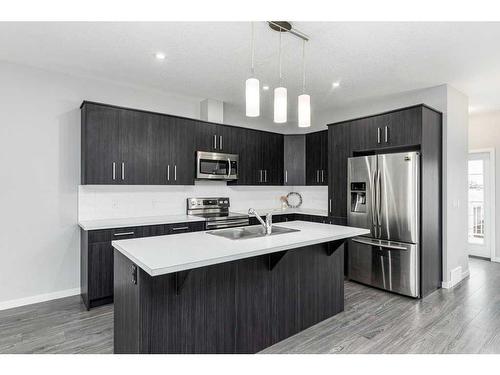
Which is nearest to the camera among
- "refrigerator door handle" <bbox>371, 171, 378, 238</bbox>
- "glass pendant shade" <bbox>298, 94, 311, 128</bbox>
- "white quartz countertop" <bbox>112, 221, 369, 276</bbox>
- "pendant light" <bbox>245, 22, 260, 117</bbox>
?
"white quartz countertop" <bbox>112, 221, 369, 276</bbox>

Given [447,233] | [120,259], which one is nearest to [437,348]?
[447,233]

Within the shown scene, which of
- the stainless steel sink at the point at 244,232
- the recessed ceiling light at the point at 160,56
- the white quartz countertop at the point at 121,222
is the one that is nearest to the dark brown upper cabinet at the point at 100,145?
the white quartz countertop at the point at 121,222

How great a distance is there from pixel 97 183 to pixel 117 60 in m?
1.41

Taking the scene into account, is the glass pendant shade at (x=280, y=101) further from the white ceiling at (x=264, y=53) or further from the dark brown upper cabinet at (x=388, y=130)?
the dark brown upper cabinet at (x=388, y=130)

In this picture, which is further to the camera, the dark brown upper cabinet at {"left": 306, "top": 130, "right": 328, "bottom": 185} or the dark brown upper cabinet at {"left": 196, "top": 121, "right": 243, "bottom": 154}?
the dark brown upper cabinet at {"left": 306, "top": 130, "right": 328, "bottom": 185}

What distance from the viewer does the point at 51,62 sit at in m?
3.20

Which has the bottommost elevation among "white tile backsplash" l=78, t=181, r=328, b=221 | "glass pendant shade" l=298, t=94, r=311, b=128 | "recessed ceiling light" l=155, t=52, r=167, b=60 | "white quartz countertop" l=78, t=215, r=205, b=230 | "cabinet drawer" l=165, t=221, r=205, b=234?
"cabinet drawer" l=165, t=221, r=205, b=234

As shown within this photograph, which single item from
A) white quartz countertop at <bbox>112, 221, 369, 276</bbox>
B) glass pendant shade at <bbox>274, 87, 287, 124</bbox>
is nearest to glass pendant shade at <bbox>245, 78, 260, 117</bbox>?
glass pendant shade at <bbox>274, 87, 287, 124</bbox>

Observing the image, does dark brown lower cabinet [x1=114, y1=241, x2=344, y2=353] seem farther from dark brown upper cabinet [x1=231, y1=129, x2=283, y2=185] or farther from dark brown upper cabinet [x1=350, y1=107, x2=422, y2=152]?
dark brown upper cabinet [x1=231, y1=129, x2=283, y2=185]

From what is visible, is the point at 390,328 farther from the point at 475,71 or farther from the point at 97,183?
the point at 97,183

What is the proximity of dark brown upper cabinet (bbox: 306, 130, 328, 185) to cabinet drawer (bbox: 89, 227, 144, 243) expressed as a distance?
3138 mm

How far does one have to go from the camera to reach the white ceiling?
252 centimetres

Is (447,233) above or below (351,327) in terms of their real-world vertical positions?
above

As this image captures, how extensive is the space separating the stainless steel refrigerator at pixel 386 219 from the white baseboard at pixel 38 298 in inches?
145
